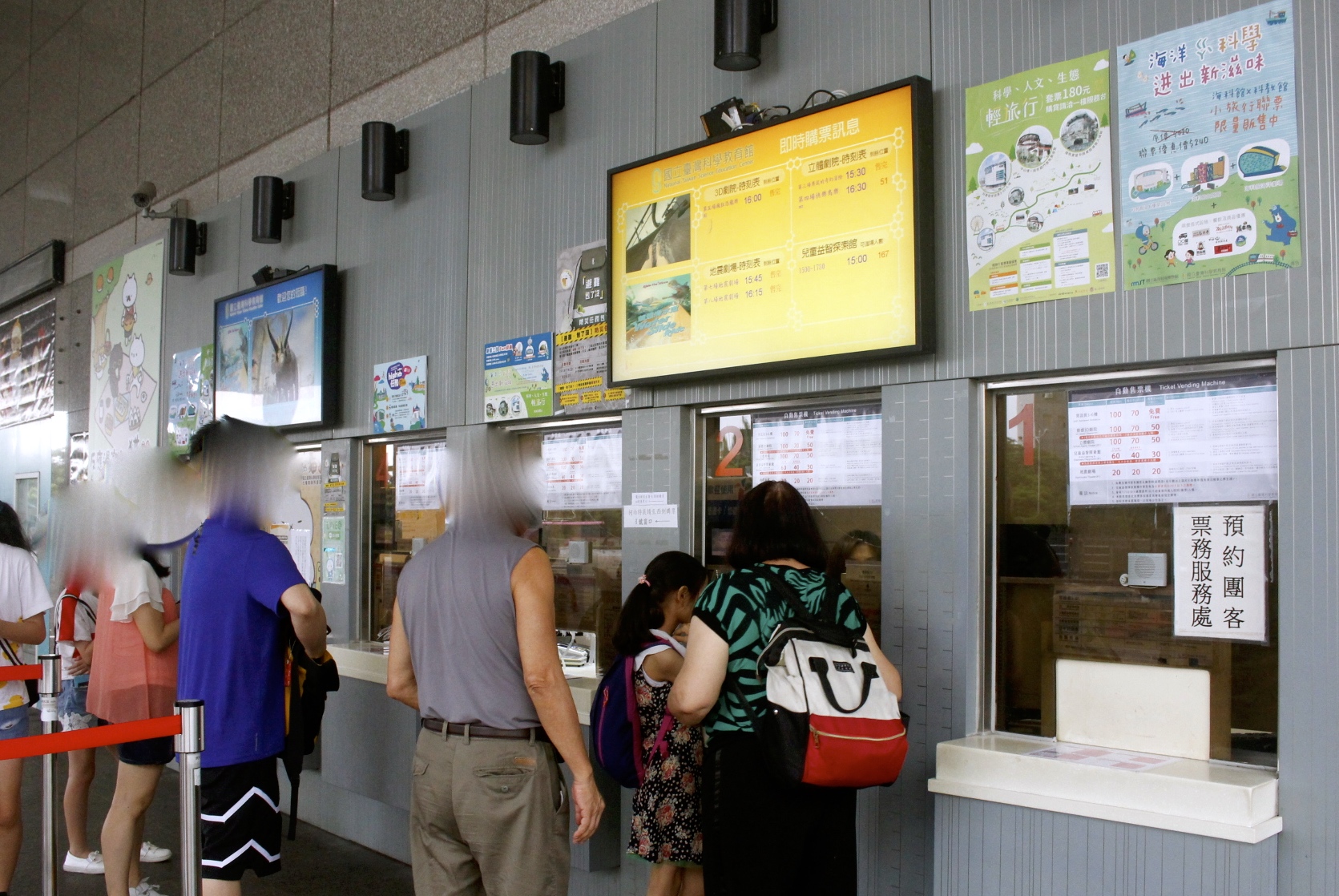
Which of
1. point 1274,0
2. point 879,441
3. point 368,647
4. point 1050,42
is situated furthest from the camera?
point 368,647

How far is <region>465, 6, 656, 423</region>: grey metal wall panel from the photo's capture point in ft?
11.9

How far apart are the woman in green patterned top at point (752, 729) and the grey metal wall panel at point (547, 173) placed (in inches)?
67.5

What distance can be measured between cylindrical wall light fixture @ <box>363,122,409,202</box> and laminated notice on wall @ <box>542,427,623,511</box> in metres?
1.37

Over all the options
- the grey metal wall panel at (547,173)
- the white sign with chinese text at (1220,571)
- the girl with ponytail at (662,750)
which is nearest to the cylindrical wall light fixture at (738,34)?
the grey metal wall panel at (547,173)

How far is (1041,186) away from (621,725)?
1.69 metres

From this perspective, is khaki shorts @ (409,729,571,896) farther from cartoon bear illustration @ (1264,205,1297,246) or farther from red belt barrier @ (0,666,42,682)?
cartoon bear illustration @ (1264,205,1297,246)

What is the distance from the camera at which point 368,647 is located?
471 cm

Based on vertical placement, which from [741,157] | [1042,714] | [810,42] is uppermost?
[810,42]

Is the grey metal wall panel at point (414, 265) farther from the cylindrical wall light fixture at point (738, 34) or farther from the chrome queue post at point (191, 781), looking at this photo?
the chrome queue post at point (191, 781)

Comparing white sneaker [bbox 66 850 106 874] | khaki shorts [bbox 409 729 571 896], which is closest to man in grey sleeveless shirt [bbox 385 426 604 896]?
khaki shorts [bbox 409 729 571 896]

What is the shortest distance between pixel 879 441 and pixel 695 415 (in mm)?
680

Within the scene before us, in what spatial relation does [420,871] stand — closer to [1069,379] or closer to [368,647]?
[1069,379]

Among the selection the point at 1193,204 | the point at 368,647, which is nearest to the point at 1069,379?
the point at 1193,204

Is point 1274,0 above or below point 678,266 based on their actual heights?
above
